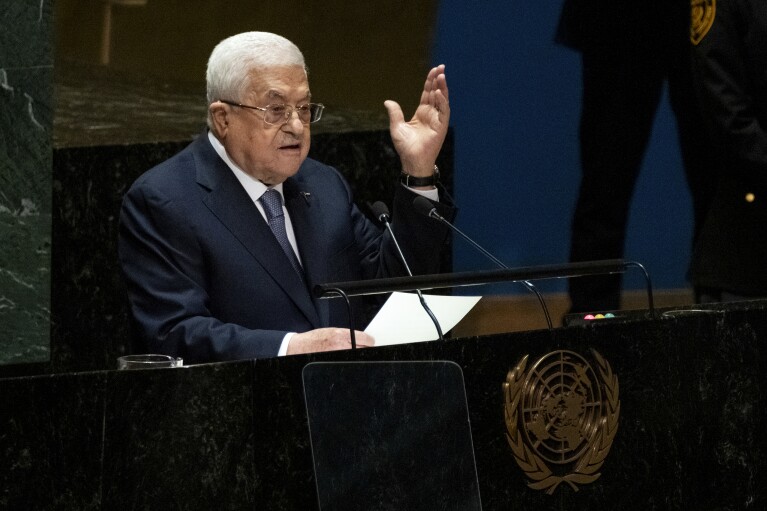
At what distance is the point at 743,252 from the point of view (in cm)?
433

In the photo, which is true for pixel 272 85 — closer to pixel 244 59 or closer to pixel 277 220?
pixel 244 59

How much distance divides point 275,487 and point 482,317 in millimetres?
3147

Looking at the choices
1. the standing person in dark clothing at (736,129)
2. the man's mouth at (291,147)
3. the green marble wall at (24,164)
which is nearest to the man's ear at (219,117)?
the man's mouth at (291,147)

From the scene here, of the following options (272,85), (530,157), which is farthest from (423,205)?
(530,157)

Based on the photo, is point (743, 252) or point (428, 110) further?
point (743, 252)

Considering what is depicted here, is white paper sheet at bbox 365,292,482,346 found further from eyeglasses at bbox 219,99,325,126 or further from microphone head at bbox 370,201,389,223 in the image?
eyeglasses at bbox 219,99,325,126

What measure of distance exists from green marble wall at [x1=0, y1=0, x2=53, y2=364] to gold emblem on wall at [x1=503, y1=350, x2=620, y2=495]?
162 cm

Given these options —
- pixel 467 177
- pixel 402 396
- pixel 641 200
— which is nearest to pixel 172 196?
pixel 402 396

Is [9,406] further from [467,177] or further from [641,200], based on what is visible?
[641,200]

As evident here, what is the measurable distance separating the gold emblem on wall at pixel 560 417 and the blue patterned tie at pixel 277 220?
95 centimetres

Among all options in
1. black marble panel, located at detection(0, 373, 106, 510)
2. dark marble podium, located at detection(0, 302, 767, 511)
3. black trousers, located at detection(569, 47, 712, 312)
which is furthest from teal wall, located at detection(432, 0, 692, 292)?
black marble panel, located at detection(0, 373, 106, 510)

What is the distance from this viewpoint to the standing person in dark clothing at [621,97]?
5.43 m

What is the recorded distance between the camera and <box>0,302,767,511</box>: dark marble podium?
2.35 metres

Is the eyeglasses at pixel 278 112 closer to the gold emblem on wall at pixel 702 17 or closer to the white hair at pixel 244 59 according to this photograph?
the white hair at pixel 244 59
